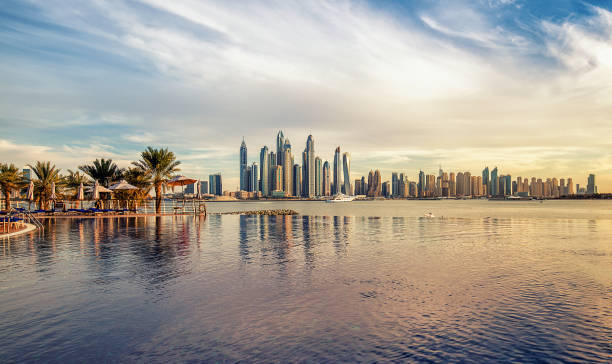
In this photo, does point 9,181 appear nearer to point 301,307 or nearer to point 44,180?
point 44,180

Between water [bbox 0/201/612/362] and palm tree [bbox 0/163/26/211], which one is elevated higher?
palm tree [bbox 0/163/26/211]

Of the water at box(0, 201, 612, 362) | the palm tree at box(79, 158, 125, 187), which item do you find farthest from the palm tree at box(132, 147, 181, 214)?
the water at box(0, 201, 612, 362)

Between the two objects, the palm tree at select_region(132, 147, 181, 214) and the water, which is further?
A: the palm tree at select_region(132, 147, 181, 214)

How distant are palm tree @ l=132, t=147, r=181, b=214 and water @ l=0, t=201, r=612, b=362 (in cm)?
3597

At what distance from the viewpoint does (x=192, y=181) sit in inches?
2039

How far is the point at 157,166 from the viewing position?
54.8m

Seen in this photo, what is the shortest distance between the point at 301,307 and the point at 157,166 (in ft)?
164

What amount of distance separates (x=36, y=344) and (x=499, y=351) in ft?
32.6

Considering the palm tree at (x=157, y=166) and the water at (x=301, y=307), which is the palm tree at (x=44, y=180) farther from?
the water at (x=301, y=307)

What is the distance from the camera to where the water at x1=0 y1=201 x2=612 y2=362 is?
7789 mm

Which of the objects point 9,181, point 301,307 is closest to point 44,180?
point 9,181

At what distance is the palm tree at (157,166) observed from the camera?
54.8m

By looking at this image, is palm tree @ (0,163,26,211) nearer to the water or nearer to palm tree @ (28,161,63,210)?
palm tree @ (28,161,63,210)

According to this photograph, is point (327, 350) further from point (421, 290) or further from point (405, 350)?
point (421, 290)
